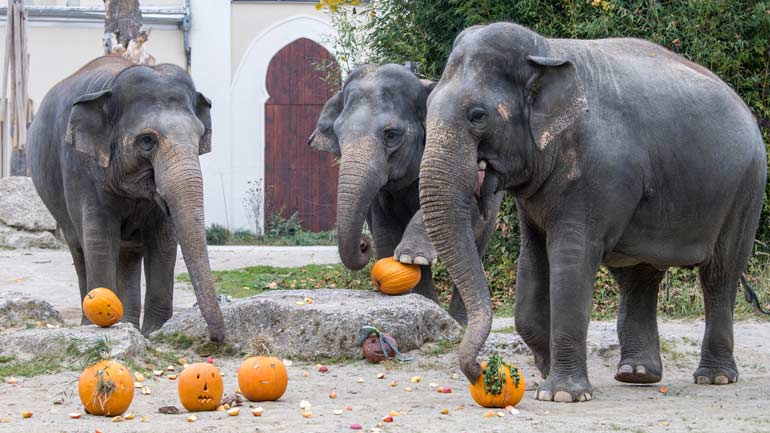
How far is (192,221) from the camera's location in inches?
314

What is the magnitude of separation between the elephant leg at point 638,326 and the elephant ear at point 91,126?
3530 mm

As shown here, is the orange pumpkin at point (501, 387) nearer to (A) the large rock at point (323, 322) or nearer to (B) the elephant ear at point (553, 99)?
(B) the elephant ear at point (553, 99)

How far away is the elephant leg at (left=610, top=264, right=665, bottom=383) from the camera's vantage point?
759 cm

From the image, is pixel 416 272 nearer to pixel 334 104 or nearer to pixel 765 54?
pixel 334 104

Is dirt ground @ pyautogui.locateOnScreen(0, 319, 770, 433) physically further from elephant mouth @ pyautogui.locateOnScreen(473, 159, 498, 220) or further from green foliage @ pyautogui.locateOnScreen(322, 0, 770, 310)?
green foliage @ pyautogui.locateOnScreen(322, 0, 770, 310)

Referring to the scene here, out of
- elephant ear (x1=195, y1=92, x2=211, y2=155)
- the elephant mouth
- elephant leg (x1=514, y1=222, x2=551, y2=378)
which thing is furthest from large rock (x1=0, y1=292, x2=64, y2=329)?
the elephant mouth

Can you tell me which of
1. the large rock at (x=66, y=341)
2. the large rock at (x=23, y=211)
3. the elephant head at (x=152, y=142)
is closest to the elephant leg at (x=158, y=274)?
the elephant head at (x=152, y=142)

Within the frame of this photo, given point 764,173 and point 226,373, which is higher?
point 764,173

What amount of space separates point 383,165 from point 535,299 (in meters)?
2.21

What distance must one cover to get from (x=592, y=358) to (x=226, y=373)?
2.45 meters

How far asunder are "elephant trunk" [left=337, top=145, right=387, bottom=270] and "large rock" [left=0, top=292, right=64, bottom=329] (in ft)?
6.89

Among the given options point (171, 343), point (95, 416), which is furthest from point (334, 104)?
point (95, 416)

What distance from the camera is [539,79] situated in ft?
21.7

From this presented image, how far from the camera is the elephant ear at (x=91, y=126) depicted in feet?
28.3
